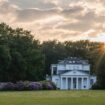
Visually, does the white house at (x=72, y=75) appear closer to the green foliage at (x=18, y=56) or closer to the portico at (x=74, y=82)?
the portico at (x=74, y=82)

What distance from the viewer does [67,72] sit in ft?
447

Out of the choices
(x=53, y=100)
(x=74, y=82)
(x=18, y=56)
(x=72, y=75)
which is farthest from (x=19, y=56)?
(x=53, y=100)

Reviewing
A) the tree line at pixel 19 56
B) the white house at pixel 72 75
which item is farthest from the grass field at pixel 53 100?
the white house at pixel 72 75

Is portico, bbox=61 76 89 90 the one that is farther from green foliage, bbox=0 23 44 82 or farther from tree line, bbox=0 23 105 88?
green foliage, bbox=0 23 44 82

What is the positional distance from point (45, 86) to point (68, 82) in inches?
2476

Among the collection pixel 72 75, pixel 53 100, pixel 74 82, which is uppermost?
pixel 53 100

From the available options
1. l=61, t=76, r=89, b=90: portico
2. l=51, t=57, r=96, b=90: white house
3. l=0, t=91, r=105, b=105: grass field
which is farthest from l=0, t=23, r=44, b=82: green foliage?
l=0, t=91, r=105, b=105: grass field

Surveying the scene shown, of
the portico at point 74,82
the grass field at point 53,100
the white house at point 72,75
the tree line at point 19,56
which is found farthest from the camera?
the white house at point 72,75

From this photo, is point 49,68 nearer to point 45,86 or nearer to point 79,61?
point 79,61

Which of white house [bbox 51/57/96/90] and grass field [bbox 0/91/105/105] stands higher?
grass field [bbox 0/91/105/105]

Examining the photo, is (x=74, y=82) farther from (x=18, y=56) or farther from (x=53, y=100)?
(x=53, y=100)

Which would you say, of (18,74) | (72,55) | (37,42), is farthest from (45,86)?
(72,55)

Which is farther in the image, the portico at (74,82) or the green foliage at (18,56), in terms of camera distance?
the portico at (74,82)

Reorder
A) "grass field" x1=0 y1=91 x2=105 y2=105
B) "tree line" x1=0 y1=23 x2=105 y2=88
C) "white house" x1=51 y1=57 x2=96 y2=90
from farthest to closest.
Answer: "white house" x1=51 y1=57 x2=96 y2=90
"tree line" x1=0 y1=23 x2=105 y2=88
"grass field" x1=0 y1=91 x2=105 y2=105
